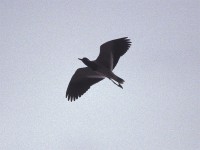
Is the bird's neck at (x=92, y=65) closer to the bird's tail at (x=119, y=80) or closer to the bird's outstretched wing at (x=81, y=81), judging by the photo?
the bird's outstretched wing at (x=81, y=81)

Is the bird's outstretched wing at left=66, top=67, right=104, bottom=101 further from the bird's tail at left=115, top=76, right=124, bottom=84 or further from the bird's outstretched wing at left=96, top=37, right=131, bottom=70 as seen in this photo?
the bird's tail at left=115, top=76, right=124, bottom=84

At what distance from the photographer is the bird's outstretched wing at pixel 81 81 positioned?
28.6 ft

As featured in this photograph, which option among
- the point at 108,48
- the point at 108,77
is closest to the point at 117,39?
the point at 108,48

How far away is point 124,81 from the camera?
7383mm

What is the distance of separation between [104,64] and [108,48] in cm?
57

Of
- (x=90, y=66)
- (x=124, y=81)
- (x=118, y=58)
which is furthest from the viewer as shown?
(x=118, y=58)

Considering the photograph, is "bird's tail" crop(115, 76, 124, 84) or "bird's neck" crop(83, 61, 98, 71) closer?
"bird's tail" crop(115, 76, 124, 84)

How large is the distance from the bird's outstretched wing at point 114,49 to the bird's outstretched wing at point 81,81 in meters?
0.55

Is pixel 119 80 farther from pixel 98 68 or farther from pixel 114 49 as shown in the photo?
pixel 114 49

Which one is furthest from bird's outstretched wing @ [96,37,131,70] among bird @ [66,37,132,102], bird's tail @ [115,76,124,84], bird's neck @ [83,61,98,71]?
bird's tail @ [115,76,124,84]

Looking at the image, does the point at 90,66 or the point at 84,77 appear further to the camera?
the point at 84,77

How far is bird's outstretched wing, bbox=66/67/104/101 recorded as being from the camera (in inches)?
343

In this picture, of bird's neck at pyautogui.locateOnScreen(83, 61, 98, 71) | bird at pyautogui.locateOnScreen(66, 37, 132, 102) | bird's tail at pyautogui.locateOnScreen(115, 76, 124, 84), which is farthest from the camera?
bird at pyautogui.locateOnScreen(66, 37, 132, 102)

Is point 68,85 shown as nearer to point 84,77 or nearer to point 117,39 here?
point 84,77
